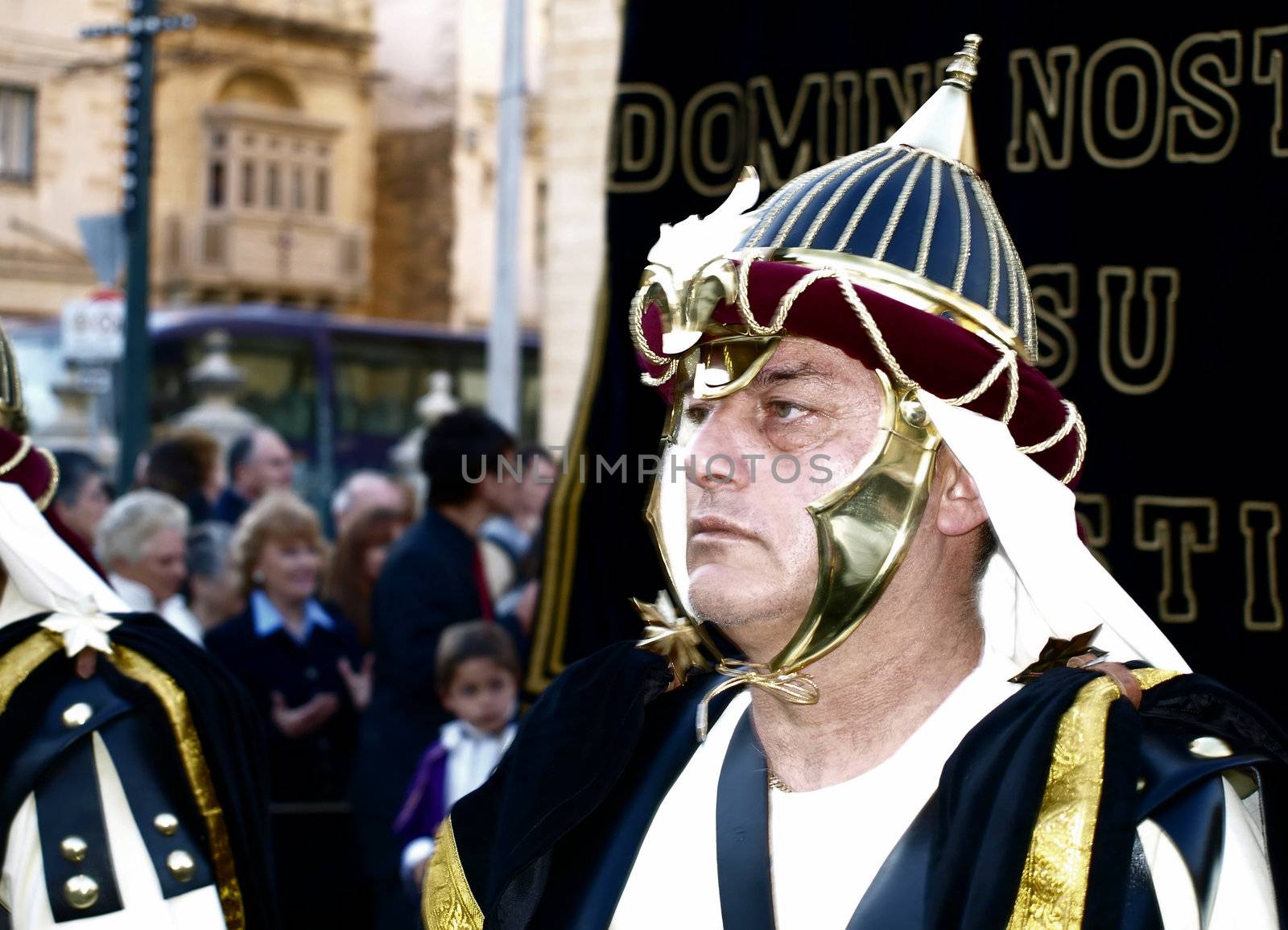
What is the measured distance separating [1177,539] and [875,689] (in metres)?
1.62

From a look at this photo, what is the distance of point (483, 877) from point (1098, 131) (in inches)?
84.3

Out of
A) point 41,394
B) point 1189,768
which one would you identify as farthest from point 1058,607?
point 41,394

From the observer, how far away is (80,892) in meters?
2.55

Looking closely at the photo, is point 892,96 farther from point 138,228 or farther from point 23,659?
point 138,228

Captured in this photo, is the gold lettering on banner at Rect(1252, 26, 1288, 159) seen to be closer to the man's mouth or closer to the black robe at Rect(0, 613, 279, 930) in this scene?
the man's mouth

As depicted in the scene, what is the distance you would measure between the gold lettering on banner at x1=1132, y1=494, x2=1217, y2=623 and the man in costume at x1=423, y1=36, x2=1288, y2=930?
1418 millimetres

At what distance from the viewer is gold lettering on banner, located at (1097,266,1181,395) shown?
3.26 metres

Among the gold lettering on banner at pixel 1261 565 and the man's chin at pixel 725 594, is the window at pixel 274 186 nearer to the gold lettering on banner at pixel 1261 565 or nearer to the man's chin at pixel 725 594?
the gold lettering on banner at pixel 1261 565

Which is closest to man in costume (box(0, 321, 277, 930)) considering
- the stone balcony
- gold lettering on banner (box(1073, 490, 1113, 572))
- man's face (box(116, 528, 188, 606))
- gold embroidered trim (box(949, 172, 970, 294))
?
gold embroidered trim (box(949, 172, 970, 294))

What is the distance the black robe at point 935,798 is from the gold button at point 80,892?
836 mm

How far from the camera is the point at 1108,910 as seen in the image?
1.54 meters

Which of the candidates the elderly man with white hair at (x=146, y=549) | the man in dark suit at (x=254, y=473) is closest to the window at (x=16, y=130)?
the man in dark suit at (x=254, y=473)

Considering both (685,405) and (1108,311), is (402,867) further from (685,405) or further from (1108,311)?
(685,405)

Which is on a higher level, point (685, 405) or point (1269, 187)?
point (1269, 187)
